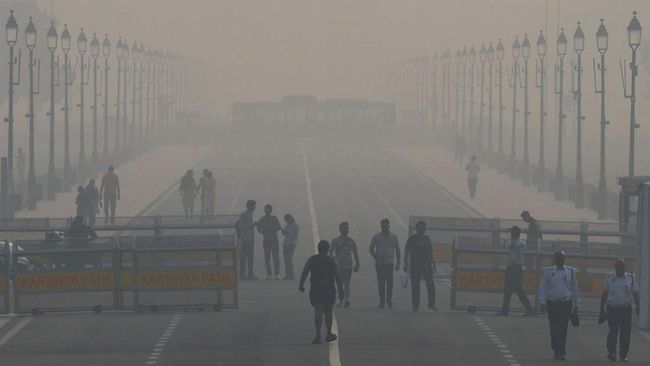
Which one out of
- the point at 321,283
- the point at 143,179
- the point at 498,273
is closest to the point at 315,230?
the point at 498,273

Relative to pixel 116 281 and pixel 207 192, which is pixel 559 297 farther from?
pixel 207 192

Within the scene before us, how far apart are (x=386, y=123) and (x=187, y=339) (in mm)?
137599

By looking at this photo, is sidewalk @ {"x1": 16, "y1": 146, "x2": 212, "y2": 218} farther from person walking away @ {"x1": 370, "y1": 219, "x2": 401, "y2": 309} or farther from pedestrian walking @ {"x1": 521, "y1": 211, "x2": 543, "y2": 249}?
person walking away @ {"x1": 370, "y1": 219, "x2": 401, "y2": 309}

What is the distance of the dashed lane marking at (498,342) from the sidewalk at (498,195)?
3036 centimetres

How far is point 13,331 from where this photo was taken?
32281mm

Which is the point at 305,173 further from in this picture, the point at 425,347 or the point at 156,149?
the point at 425,347

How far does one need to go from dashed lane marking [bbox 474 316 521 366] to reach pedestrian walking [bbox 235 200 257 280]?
805 centimetres

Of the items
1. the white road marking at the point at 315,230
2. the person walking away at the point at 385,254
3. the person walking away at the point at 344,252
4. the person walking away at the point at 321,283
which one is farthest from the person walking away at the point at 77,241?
the person walking away at the point at 321,283

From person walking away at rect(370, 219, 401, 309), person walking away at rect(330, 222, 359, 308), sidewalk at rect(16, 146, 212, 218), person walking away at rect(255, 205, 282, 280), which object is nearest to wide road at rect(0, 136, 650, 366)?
person walking away at rect(255, 205, 282, 280)

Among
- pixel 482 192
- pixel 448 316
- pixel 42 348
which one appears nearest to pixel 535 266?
pixel 448 316

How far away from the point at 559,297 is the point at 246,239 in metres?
13.9

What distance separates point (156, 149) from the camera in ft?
427

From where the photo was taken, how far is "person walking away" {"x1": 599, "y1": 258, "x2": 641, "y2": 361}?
92.6 feet

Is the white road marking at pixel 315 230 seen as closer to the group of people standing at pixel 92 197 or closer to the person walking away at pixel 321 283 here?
the person walking away at pixel 321 283
